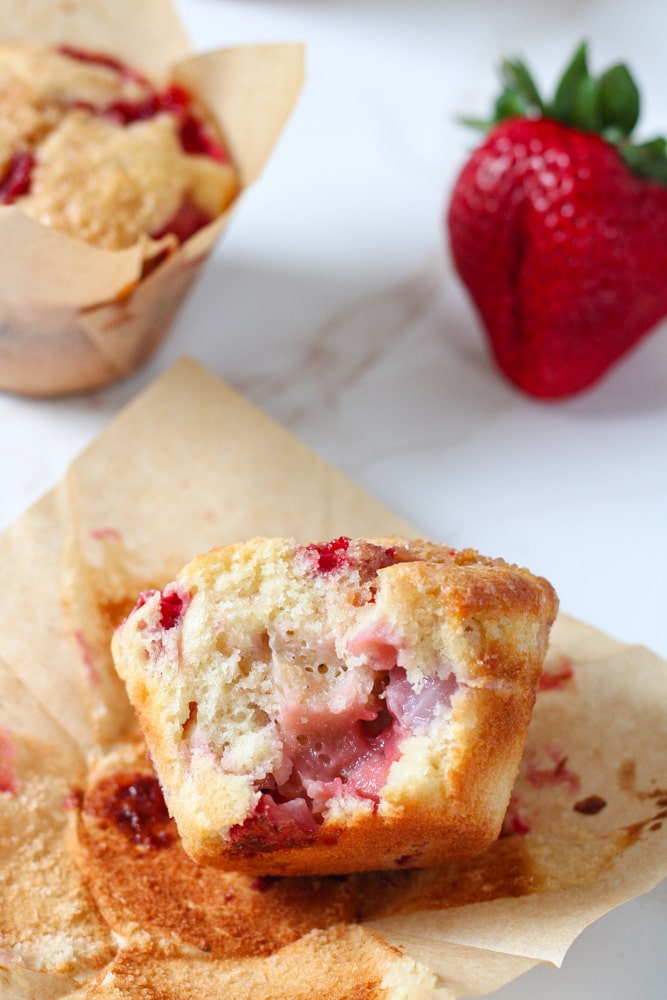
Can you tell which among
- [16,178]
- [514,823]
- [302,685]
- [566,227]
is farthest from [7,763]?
Result: [566,227]

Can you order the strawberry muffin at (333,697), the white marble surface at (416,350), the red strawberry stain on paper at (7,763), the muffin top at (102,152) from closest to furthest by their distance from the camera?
the strawberry muffin at (333,697), the red strawberry stain on paper at (7,763), the muffin top at (102,152), the white marble surface at (416,350)

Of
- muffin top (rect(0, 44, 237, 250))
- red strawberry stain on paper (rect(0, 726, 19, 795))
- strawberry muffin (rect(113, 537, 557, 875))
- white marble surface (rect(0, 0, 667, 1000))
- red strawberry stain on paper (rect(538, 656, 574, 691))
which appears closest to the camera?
strawberry muffin (rect(113, 537, 557, 875))

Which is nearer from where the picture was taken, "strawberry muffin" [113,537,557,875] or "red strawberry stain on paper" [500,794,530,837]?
"strawberry muffin" [113,537,557,875]

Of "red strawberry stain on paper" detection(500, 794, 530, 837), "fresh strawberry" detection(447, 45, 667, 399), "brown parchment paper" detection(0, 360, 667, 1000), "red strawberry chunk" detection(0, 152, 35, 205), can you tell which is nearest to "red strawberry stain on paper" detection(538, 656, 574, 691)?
"brown parchment paper" detection(0, 360, 667, 1000)

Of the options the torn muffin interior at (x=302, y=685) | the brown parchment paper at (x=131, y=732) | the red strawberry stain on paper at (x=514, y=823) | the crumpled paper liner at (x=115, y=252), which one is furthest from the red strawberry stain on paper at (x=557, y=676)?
the crumpled paper liner at (x=115, y=252)

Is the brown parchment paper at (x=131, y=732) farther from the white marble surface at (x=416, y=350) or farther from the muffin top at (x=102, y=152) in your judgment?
the muffin top at (x=102, y=152)

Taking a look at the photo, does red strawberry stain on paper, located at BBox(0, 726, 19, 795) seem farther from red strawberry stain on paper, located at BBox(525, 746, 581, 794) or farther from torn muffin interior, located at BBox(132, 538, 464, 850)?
red strawberry stain on paper, located at BBox(525, 746, 581, 794)
